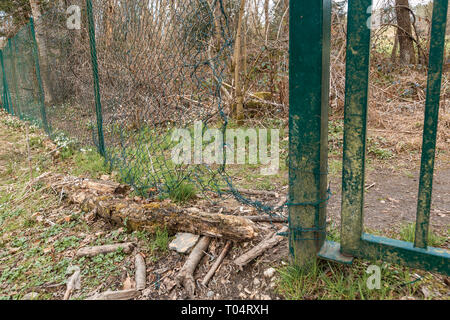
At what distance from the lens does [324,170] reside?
5.65 feet

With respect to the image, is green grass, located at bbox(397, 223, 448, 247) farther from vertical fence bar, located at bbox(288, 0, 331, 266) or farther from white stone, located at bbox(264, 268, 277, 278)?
white stone, located at bbox(264, 268, 277, 278)

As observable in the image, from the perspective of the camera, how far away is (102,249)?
95.7 inches

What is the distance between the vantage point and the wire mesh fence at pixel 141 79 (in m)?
2.58

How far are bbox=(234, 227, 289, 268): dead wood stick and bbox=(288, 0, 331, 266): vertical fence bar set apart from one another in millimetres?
280

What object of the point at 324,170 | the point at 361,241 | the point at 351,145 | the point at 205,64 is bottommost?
the point at 361,241

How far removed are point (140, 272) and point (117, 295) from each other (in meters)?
0.24

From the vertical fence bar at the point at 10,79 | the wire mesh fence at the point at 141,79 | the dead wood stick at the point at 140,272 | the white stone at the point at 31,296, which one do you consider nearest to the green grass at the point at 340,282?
the dead wood stick at the point at 140,272

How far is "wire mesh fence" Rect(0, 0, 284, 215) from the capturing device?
2.58 meters

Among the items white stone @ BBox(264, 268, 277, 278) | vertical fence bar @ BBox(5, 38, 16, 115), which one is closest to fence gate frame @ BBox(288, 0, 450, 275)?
white stone @ BBox(264, 268, 277, 278)

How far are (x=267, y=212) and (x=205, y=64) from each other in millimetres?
1261

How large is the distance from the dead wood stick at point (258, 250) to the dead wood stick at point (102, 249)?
2.85ft

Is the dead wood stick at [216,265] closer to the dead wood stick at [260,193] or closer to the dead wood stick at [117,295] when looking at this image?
the dead wood stick at [117,295]

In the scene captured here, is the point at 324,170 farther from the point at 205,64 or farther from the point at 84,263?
the point at 84,263
